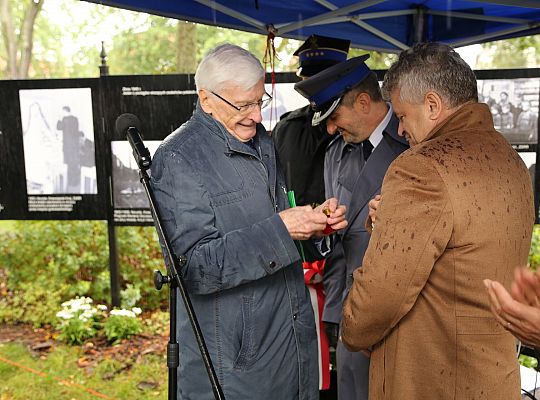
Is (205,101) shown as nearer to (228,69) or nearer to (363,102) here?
(228,69)

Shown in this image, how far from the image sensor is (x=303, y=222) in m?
1.79

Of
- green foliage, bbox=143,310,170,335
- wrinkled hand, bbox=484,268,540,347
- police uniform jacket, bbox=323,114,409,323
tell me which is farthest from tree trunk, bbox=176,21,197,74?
wrinkled hand, bbox=484,268,540,347

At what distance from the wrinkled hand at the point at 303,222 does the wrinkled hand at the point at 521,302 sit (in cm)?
63

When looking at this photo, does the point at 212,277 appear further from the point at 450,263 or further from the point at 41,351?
the point at 41,351

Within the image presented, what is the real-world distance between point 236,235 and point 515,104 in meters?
3.31

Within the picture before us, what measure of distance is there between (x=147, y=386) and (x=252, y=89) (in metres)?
3.49

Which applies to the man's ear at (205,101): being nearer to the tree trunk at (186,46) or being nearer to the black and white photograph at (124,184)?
the black and white photograph at (124,184)

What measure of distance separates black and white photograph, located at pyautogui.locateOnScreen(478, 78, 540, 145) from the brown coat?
113 inches

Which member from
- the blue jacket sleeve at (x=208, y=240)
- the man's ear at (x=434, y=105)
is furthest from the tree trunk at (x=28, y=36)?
the man's ear at (x=434, y=105)

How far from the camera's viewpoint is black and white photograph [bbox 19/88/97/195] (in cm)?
446

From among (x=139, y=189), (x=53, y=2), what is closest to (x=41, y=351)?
(x=139, y=189)

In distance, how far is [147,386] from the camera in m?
4.57

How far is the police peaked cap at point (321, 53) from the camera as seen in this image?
3.04 m

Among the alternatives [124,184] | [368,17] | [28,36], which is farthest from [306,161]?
[28,36]
